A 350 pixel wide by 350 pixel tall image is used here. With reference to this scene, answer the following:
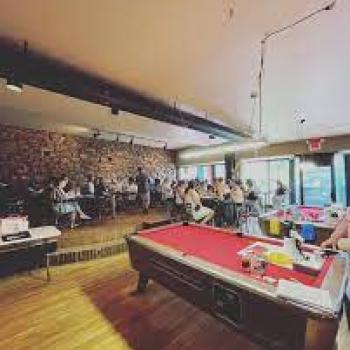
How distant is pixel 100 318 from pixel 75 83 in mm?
2883

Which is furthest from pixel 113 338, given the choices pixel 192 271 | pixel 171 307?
pixel 192 271

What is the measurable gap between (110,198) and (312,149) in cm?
738


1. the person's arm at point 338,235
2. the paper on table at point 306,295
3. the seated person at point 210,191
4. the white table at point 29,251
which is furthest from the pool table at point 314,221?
the white table at point 29,251

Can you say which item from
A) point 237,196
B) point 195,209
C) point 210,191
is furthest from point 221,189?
point 195,209

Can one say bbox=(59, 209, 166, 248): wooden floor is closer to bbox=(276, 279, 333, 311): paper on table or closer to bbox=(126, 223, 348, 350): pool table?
bbox=(126, 223, 348, 350): pool table

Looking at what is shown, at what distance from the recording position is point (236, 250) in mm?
2637

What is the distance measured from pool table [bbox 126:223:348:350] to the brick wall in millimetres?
6299

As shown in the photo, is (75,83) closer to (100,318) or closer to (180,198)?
(100,318)

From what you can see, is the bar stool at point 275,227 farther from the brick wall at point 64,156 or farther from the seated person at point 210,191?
the brick wall at point 64,156

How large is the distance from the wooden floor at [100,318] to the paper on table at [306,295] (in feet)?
3.79

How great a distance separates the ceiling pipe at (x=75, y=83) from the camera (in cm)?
288

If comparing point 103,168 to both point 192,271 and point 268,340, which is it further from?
point 268,340

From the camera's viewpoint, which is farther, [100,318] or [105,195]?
[105,195]

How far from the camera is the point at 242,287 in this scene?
1.81m
